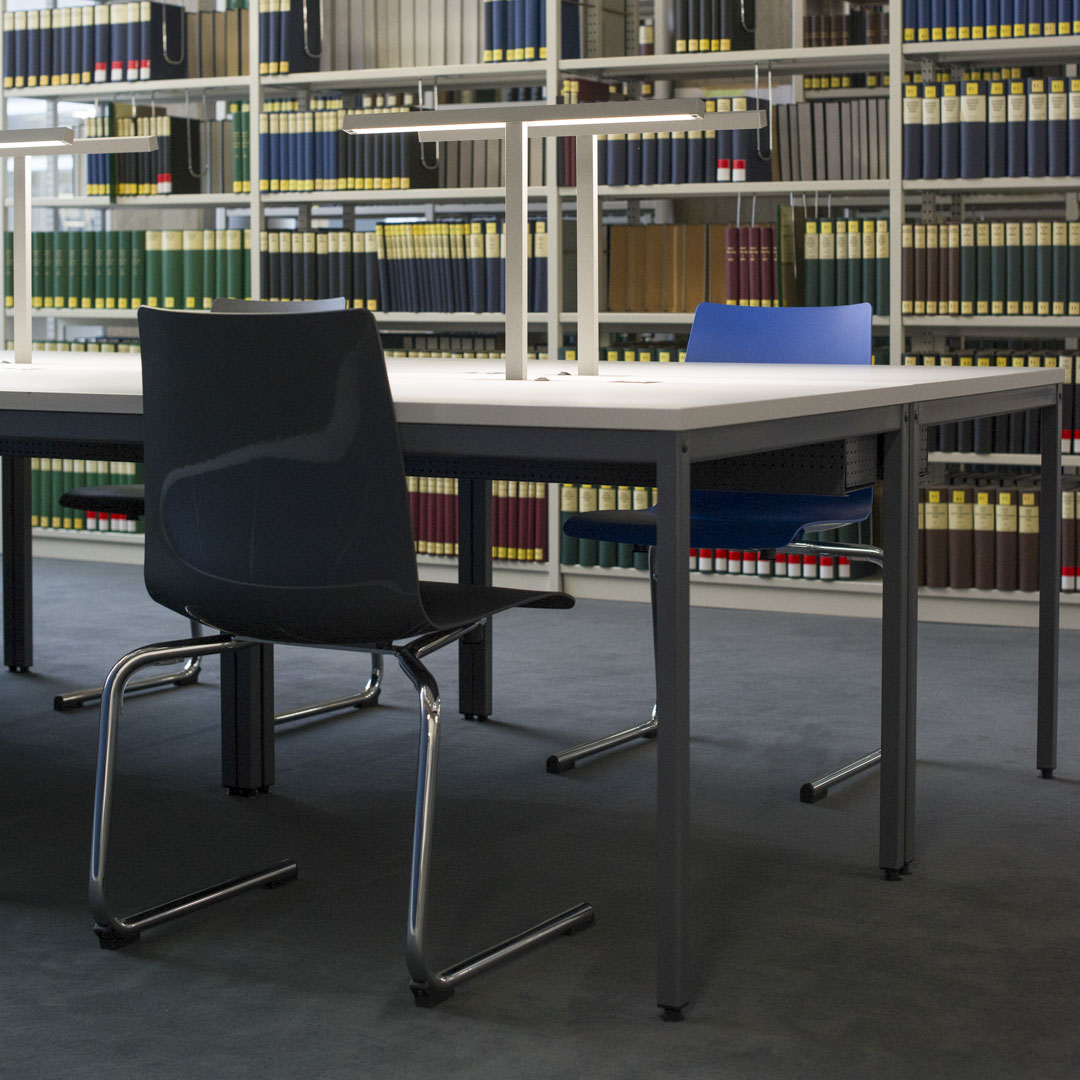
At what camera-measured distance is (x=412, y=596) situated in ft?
6.37

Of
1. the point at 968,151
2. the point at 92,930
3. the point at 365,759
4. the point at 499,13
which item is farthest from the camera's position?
the point at 499,13

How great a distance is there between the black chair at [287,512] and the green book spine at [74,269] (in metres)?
3.70

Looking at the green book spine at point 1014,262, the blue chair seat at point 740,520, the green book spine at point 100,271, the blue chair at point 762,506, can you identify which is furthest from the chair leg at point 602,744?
the green book spine at point 100,271

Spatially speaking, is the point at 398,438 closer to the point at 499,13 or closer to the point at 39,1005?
the point at 39,1005

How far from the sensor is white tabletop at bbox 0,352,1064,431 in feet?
5.96

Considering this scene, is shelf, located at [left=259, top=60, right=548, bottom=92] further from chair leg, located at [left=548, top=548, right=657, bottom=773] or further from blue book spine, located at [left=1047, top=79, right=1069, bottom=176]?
chair leg, located at [left=548, top=548, right=657, bottom=773]

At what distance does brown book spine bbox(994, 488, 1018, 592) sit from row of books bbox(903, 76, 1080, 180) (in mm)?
863

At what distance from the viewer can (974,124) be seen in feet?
14.3

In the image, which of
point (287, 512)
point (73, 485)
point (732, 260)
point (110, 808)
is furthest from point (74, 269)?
point (287, 512)

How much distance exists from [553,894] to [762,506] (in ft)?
3.55

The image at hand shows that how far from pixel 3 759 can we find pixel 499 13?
2.79m

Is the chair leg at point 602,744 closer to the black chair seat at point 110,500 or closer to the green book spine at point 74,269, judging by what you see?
the black chair seat at point 110,500

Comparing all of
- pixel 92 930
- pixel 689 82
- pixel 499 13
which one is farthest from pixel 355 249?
pixel 92 930

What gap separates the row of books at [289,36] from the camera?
200 inches
